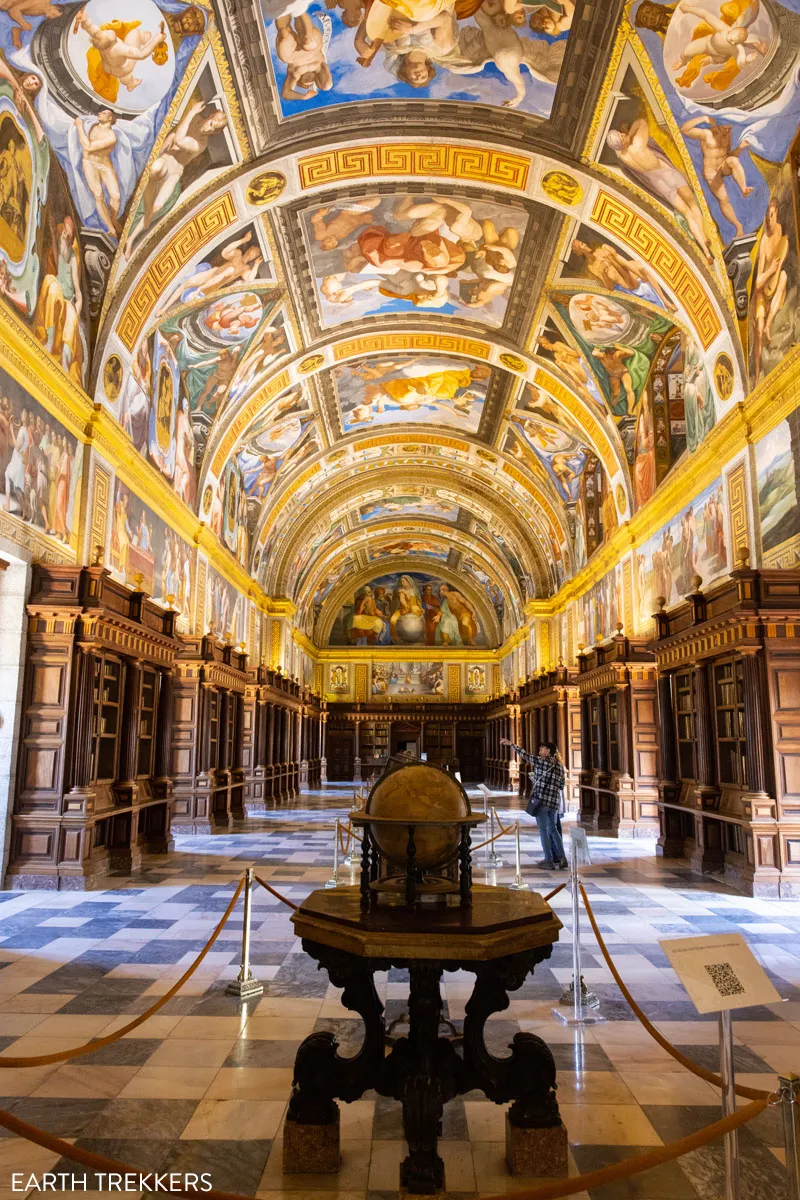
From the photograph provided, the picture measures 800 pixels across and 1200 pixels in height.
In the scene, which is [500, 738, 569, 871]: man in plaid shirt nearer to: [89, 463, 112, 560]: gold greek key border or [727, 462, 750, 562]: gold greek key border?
[727, 462, 750, 562]: gold greek key border

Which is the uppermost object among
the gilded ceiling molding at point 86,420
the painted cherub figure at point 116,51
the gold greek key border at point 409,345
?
the gold greek key border at point 409,345

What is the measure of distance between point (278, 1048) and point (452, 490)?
27.0 meters

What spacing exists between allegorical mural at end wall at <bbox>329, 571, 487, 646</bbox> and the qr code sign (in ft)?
138

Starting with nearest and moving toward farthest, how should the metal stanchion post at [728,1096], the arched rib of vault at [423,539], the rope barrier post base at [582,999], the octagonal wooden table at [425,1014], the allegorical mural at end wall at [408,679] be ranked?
1. the metal stanchion post at [728,1096]
2. the octagonal wooden table at [425,1014]
3. the rope barrier post base at [582,999]
4. the arched rib of vault at [423,539]
5. the allegorical mural at end wall at [408,679]

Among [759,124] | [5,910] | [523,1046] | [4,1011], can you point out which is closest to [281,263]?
[759,124]

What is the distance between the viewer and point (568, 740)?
2441 centimetres

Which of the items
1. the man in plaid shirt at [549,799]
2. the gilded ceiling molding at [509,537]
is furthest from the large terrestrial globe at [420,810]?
the gilded ceiling molding at [509,537]

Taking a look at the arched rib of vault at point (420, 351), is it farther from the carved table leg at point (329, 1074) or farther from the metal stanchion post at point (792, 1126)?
the metal stanchion post at point (792, 1126)

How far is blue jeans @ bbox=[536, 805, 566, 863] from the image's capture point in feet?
40.1

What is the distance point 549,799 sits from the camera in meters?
12.0

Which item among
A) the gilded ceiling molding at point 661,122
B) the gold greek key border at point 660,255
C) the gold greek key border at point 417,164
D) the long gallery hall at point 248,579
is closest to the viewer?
the long gallery hall at point 248,579

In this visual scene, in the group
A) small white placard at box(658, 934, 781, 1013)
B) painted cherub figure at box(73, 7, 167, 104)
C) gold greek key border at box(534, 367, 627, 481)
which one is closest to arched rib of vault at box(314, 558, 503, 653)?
gold greek key border at box(534, 367, 627, 481)

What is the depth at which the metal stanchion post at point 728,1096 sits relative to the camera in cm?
298

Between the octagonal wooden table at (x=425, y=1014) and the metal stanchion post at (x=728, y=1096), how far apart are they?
33.7 inches
